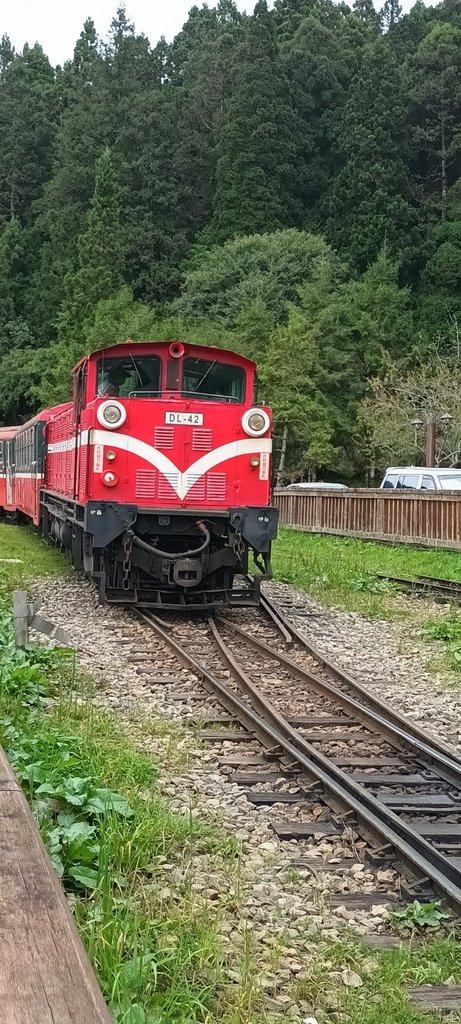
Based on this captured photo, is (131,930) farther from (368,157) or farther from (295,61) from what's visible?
(295,61)

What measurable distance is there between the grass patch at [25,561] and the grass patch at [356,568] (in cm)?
383

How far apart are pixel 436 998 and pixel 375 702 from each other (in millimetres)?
4213

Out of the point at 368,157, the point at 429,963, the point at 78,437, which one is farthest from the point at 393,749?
the point at 368,157

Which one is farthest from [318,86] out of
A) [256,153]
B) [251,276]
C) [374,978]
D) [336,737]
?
[374,978]

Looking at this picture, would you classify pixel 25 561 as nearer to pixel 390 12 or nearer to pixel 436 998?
pixel 436 998

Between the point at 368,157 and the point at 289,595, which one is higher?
the point at 368,157

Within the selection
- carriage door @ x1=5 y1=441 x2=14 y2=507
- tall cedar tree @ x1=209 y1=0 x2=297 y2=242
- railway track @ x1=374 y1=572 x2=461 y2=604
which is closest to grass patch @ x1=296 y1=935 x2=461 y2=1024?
railway track @ x1=374 y1=572 x2=461 y2=604

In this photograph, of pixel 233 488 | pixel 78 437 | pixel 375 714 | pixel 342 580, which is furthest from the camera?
pixel 342 580

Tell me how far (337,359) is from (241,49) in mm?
37102

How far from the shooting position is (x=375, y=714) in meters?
7.23

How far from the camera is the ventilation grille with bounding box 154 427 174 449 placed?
1141 centimetres

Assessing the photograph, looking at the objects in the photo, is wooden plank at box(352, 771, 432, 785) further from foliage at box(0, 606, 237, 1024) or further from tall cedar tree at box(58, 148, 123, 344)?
tall cedar tree at box(58, 148, 123, 344)

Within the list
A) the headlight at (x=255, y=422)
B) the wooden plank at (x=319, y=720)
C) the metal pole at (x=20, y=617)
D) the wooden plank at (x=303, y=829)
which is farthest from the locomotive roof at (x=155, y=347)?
the wooden plank at (x=303, y=829)

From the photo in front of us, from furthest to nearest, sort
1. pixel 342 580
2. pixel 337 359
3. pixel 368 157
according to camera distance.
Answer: pixel 368 157
pixel 337 359
pixel 342 580
